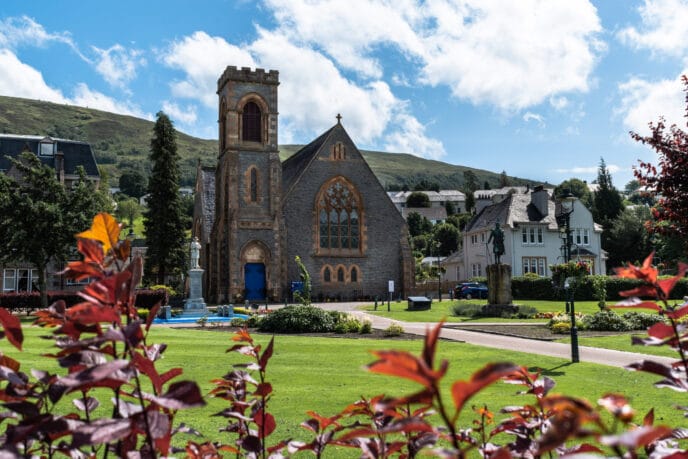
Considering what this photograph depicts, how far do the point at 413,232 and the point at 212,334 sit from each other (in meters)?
113

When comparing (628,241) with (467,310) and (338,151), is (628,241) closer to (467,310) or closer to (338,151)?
(338,151)

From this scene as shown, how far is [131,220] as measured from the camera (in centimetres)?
12381

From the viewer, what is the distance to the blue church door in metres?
46.5

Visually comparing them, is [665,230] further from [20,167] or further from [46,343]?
[20,167]

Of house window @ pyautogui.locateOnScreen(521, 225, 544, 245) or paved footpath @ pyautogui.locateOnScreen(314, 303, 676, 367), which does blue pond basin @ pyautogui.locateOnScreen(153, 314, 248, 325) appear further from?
house window @ pyautogui.locateOnScreen(521, 225, 544, 245)

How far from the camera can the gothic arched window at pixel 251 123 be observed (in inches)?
1897

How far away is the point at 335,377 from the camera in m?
12.1

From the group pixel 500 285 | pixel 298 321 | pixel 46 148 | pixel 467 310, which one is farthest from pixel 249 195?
pixel 46 148

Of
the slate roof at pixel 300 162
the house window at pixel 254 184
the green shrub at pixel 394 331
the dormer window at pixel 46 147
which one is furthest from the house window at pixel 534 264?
the dormer window at pixel 46 147

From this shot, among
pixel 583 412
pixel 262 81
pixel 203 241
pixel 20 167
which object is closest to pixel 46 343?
pixel 583 412

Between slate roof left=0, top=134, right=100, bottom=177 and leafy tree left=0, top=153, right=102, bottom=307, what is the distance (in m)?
25.5

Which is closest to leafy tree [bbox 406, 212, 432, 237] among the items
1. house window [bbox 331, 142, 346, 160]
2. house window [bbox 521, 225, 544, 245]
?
house window [bbox 521, 225, 544, 245]

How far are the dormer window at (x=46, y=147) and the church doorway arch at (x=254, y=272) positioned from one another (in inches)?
1104

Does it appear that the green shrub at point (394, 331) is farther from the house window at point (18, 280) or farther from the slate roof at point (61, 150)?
the slate roof at point (61, 150)
